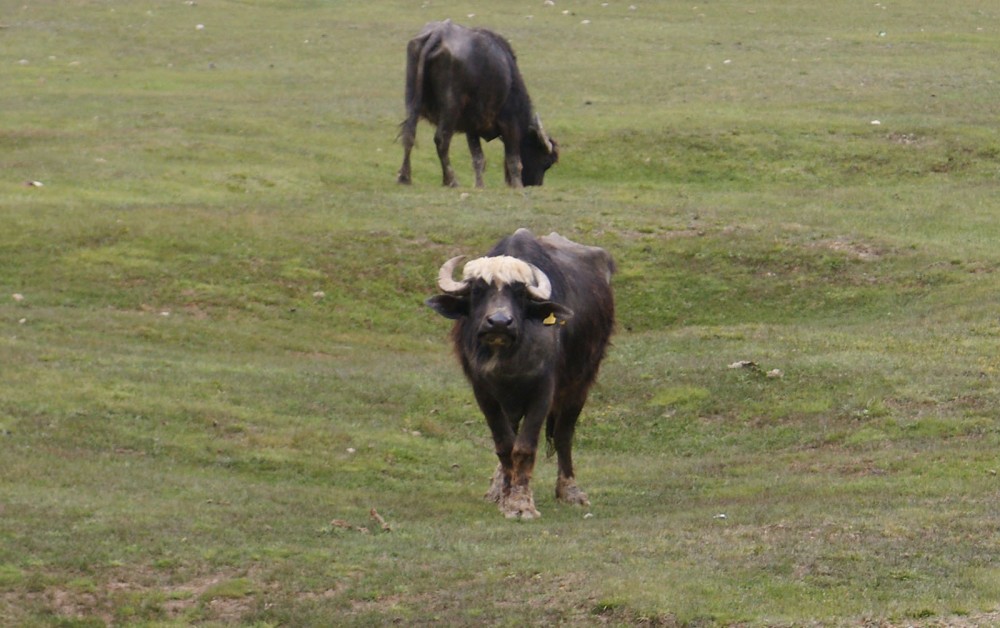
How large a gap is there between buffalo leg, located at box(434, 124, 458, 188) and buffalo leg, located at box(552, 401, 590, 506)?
15.6 metres

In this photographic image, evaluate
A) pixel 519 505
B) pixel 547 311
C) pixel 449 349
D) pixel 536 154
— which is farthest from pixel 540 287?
pixel 536 154

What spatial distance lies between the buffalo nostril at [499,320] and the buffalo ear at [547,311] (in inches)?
20.7

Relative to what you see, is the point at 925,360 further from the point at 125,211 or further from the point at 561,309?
the point at 125,211

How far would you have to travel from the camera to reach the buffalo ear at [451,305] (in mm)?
14312

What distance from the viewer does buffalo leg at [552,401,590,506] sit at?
1535 cm

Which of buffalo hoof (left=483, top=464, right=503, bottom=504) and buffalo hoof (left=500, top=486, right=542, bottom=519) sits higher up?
buffalo hoof (left=500, top=486, right=542, bottom=519)

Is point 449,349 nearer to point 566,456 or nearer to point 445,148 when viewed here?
point 445,148

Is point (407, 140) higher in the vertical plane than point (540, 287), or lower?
lower

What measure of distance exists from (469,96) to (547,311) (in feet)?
56.1

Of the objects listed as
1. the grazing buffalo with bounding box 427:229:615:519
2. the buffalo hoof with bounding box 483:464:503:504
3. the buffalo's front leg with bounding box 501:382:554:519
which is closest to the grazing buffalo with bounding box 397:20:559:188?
the grazing buffalo with bounding box 427:229:615:519

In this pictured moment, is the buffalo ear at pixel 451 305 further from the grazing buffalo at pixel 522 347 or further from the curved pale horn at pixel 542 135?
the curved pale horn at pixel 542 135

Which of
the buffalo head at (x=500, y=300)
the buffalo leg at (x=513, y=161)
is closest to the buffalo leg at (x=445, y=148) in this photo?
the buffalo leg at (x=513, y=161)

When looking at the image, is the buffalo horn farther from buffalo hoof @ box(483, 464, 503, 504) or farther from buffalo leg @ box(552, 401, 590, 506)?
buffalo hoof @ box(483, 464, 503, 504)

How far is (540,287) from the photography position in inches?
559
